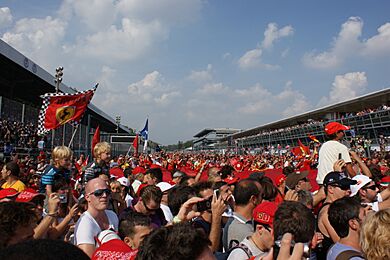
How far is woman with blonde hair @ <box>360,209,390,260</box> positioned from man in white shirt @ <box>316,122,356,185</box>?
2774mm

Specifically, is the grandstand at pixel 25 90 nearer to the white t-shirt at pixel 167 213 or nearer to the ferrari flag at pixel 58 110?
the ferrari flag at pixel 58 110

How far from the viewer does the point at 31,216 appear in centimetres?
Answer: 253

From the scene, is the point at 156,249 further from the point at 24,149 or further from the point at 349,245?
the point at 24,149

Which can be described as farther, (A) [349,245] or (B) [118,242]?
(A) [349,245]

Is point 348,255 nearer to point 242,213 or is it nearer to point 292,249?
point 292,249

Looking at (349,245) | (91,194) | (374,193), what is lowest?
(349,245)

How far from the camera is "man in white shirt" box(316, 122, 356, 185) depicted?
5.14m

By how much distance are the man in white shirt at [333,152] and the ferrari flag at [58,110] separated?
21.2ft

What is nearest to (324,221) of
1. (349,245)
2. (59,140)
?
(349,245)

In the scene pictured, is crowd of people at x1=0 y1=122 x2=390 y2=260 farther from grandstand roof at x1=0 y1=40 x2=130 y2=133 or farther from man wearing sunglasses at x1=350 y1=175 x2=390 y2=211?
grandstand roof at x1=0 y1=40 x2=130 y2=133

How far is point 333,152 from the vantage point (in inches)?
205

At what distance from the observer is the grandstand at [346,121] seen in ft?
96.7

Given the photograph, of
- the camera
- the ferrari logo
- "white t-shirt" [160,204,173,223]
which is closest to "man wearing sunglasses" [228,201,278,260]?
the camera

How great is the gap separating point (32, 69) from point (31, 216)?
1783cm
